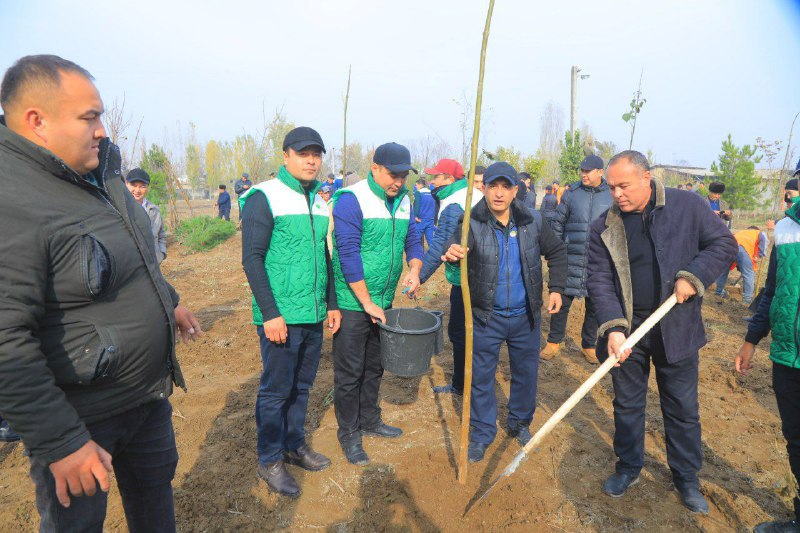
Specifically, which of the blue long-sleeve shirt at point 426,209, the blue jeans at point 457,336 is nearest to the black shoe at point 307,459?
the blue jeans at point 457,336

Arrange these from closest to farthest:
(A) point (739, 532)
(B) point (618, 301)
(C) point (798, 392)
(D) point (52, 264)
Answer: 1. (D) point (52, 264)
2. (C) point (798, 392)
3. (A) point (739, 532)
4. (B) point (618, 301)

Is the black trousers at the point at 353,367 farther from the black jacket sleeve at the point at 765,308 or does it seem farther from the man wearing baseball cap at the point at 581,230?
the man wearing baseball cap at the point at 581,230

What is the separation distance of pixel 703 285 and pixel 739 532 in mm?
1445

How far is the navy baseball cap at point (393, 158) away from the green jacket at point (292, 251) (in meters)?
0.56

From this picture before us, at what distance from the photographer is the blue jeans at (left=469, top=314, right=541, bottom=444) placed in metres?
3.28

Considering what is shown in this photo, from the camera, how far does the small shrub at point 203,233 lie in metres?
12.9

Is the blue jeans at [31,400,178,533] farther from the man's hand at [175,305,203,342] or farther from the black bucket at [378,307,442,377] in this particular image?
the black bucket at [378,307,442,377]

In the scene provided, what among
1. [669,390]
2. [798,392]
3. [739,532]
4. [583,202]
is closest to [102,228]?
[669,390]

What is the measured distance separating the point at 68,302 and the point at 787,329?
10.5 feet

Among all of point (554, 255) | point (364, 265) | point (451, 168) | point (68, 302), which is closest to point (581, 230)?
point (451, 168)

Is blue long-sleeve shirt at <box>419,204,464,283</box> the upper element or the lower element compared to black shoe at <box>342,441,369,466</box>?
upper

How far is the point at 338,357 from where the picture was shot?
10.6ft

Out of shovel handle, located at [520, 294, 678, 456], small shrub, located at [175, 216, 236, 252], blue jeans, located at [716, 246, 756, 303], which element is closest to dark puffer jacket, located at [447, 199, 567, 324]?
shovel handle, located at [520, 294, 678, 456]

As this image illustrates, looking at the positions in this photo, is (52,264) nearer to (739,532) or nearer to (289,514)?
(289,514)
